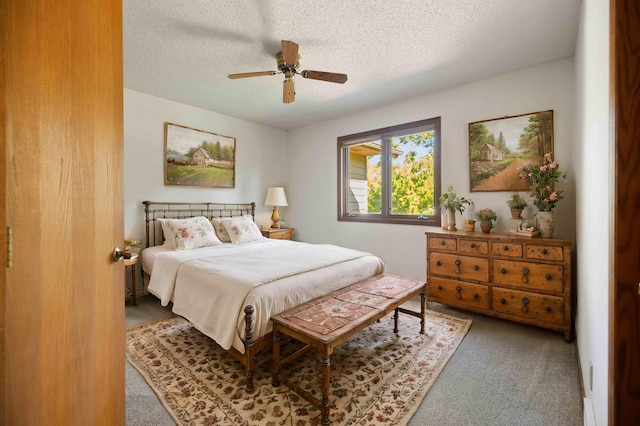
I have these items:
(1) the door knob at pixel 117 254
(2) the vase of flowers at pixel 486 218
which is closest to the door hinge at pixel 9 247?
(1) the door knob at pixel 117 254

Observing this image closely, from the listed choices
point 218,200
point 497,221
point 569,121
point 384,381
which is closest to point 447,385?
point 384,381

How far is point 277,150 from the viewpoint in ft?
17.4

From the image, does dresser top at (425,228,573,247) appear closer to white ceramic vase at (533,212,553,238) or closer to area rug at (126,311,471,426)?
white ceramic vase at (533,212,553,238)

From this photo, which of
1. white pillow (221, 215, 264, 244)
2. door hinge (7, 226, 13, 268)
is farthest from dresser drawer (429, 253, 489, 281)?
door hinge (7, 226, 13, 268)

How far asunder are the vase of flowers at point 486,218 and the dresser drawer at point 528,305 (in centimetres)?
65

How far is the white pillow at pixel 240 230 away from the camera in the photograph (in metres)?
3.83

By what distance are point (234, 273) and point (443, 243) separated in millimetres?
2244

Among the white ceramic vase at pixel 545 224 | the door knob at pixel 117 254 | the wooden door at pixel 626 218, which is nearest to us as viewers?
the wooden door at pixel 626 218

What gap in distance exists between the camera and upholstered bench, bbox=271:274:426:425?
1584 millimetres

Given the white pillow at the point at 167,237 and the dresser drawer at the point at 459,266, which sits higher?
the white pillow at the point at 167,237

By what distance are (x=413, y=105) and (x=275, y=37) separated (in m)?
2.17

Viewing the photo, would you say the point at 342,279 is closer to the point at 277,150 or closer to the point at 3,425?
the point at 3,425

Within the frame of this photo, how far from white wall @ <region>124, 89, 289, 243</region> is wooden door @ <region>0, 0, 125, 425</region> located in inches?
117

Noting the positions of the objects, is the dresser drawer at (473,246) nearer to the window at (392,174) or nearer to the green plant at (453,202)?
the green plant at (453,202)
